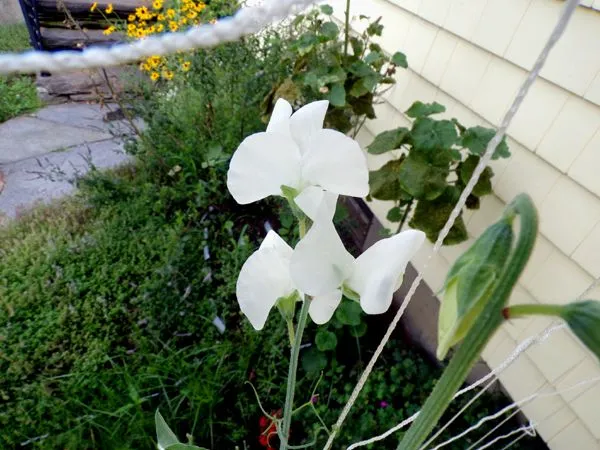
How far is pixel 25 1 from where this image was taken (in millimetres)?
4125

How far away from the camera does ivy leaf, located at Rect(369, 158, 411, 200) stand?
1.60 meters

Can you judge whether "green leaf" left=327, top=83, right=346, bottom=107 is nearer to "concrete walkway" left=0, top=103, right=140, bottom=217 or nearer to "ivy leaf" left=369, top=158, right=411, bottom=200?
"ivy leaf" left=369, top=158, right=411, bottom=200

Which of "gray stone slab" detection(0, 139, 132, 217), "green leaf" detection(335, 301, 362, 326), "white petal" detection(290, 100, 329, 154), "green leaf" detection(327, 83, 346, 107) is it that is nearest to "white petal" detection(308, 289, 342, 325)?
"white petal" detection(290, 100, 329, 154)

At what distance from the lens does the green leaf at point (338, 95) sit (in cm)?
173

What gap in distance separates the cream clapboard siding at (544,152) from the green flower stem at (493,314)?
1122mm

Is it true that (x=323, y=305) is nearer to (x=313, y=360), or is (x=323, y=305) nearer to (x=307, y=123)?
(x=307, y=123)

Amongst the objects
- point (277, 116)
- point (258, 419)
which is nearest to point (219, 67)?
point (258, 419)

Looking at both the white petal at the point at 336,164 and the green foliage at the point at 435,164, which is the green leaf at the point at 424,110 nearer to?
the green foliage at the point at 435,164

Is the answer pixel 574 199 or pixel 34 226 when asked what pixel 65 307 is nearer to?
pixel 34 226

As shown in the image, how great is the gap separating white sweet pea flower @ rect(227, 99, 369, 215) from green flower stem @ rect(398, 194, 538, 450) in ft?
0.51

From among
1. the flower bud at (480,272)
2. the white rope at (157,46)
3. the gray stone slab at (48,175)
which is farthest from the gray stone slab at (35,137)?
the flower bud at (480,272)

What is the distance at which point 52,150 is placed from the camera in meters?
3.25

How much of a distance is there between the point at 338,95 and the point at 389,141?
33 cm

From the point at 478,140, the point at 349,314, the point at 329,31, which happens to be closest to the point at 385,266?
the point at 478,140
